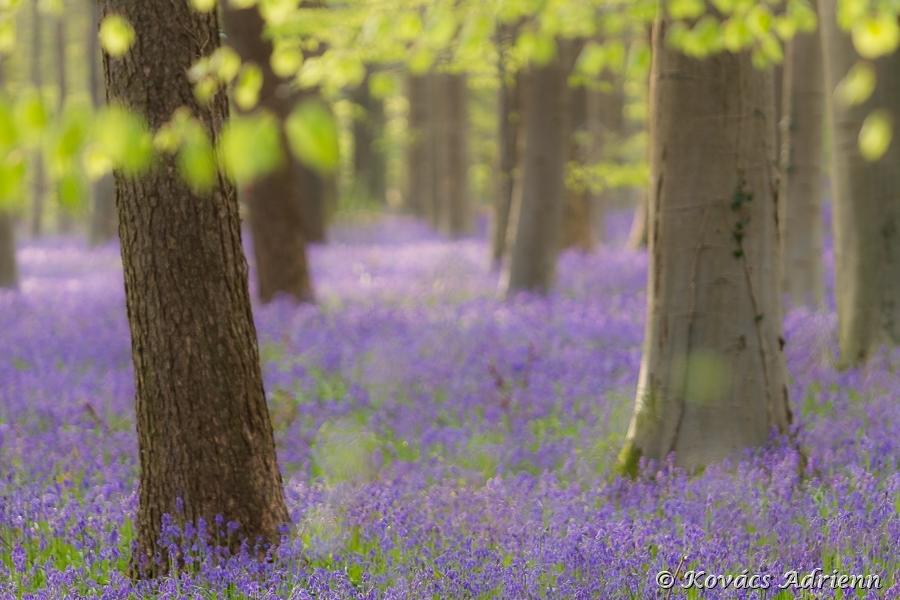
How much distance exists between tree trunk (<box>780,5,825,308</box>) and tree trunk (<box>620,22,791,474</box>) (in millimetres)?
4539

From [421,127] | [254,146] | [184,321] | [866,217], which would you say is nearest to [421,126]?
[421,127]

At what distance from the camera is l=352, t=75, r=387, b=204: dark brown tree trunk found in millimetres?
20672

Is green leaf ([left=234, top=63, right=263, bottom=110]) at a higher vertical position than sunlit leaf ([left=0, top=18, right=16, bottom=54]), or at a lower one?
lower

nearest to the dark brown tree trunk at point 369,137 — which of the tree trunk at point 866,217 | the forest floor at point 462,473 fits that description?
the forest floor at point 462,473

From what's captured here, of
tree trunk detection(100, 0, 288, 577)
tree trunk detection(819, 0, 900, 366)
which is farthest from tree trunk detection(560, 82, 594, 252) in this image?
tree trunk detection(100, 0, 288, 577)

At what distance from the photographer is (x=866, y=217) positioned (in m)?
6.31

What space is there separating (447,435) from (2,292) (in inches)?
347

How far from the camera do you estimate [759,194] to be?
15.0 ft

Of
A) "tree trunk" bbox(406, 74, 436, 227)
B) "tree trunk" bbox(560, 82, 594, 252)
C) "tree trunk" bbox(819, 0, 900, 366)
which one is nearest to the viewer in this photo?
"tree trunk" bbox(819, 0, 900, 366)

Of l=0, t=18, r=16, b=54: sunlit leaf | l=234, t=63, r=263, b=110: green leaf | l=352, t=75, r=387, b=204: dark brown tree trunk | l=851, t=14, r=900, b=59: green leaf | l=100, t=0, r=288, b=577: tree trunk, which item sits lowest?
l=100, t=0, r=288, b=577: tree trunk

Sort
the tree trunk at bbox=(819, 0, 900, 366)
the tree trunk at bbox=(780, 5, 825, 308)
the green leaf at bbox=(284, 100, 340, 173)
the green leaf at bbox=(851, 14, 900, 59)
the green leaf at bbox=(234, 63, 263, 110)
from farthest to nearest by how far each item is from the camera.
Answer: the tree trunk at bbox=(780, 5, 825, 308), the tree trunk at bbox=(819, 0, 900, 366), the green leaf at bbox=(851, 14, 900, 59), the green leaf at bbox=(234, 63, 263, 110), the green leaf at bbox=(284, 100, 340, 173)

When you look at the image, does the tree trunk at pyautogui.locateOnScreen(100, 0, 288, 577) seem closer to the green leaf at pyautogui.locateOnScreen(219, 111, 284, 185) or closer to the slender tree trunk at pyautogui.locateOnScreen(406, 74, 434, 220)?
the green leaf at pyautogui.locateOnScreen(219, 111, 284, 185)

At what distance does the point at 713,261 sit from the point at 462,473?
190cm

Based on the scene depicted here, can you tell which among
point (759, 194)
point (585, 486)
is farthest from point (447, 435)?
point (759, 194)
